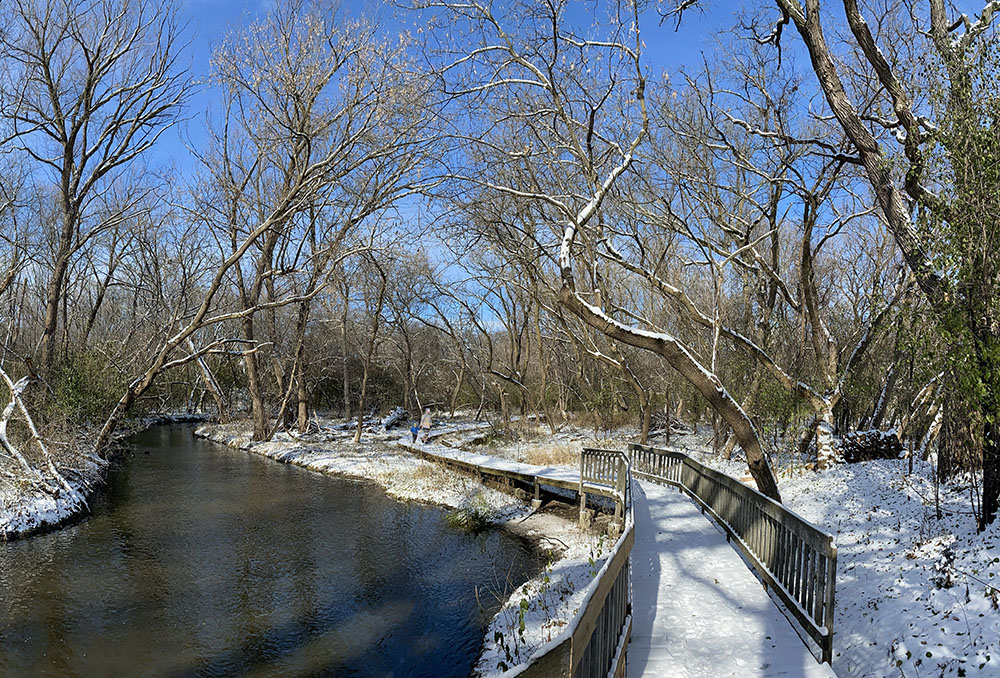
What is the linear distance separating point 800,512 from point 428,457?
13015 millimetres

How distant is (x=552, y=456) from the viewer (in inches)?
805

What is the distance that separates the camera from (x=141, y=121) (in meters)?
18.1

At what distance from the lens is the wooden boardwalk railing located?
16.4 ft

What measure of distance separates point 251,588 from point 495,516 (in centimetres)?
607

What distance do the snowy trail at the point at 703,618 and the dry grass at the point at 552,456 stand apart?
11255 millimetres

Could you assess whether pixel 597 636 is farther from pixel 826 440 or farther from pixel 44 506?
pixel 44 506

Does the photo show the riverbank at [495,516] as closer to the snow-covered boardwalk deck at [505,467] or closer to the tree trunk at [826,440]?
the snow-covered boardwalk deck at [505,467]

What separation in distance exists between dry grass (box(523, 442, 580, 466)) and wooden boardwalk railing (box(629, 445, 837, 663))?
9.63m

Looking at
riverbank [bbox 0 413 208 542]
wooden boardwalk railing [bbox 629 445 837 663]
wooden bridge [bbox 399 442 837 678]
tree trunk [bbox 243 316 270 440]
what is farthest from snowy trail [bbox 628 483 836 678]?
tree trunk [bbox 243 316 270 440]

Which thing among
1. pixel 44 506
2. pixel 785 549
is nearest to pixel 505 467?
pixel 44 506

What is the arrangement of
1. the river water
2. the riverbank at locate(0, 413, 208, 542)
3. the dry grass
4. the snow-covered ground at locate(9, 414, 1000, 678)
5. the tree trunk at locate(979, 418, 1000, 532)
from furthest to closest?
the dry grass, the riverbank at locate(0, 413, 208, 542), the river water, the tree trunk at locate(979, 418, 1000, 532), the snow-covered ground at locate(9, 414, 1000, 678)

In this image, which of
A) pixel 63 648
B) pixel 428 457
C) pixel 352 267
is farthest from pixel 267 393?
pixel 63 648

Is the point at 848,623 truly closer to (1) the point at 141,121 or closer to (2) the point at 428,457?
(2) the point at 428,457

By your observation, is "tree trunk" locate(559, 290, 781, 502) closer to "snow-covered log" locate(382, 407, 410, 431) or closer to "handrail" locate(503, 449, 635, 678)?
"handrail" locate(503, 449, 635, 678)
